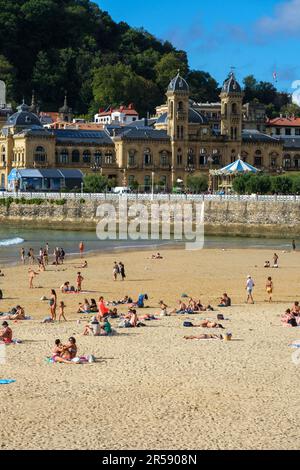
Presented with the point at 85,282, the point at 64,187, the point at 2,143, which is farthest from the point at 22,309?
the point at 2,143

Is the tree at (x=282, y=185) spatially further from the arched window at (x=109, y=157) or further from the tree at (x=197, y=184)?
the arched window at (x=109, y=157)

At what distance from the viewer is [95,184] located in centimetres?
8619

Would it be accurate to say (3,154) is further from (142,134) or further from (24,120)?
(142,134)

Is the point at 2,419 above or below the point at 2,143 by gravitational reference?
below

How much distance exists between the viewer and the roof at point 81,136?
304ft

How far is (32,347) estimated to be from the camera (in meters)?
23.5

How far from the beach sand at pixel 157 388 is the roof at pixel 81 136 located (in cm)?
6198

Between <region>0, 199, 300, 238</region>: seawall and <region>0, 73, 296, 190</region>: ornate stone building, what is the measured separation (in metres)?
13.2

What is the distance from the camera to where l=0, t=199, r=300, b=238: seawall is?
70.9 meters

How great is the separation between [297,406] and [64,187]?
7171 centimetres

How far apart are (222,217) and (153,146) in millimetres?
22146

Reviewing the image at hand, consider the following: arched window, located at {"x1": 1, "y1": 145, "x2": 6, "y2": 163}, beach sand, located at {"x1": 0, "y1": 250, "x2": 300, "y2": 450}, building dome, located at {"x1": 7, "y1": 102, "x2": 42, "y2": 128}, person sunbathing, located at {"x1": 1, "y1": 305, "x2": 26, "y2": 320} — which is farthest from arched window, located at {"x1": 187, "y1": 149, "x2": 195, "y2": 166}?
person sunbathing, located at {"x1": 1, "y1": 305, "x2": 26, "y2": 320}
